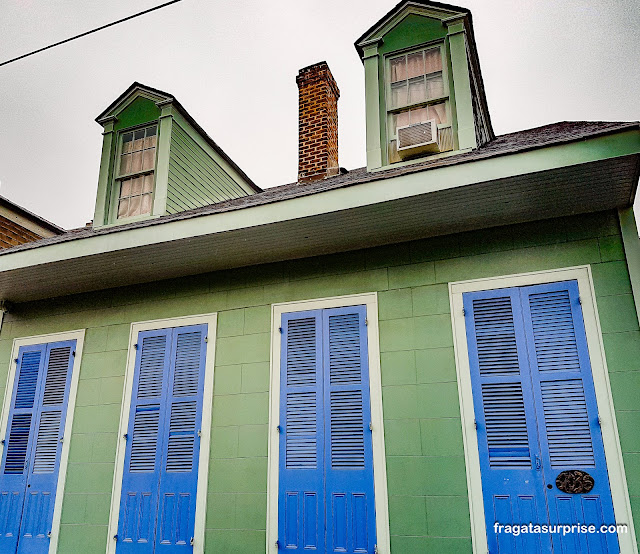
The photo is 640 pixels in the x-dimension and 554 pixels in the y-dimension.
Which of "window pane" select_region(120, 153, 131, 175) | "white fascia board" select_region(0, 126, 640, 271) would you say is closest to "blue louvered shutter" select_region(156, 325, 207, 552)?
"white fascia board" select_region(0, 126, 640, 271)

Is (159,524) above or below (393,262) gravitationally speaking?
below

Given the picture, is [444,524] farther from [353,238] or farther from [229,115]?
[229,115]

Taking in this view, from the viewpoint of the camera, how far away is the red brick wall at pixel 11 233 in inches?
337

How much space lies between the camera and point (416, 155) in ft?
17.7

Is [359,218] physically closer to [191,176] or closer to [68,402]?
[191,176]

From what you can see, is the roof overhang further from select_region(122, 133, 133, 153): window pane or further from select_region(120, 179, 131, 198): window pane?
select_region(122, 133, 133, 153): window pane

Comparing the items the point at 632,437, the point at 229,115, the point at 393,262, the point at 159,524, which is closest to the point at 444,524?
the point at 632,437

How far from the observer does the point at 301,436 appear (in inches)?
195

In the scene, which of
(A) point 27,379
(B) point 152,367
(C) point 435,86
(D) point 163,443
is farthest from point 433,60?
A: (A) point 27,379

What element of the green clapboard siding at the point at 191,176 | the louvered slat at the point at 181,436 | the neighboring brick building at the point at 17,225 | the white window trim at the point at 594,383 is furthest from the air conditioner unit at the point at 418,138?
the neighboring brick building at the point at 17,225

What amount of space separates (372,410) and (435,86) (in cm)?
323

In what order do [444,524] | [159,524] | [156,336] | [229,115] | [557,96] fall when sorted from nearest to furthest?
[444,524], [159,524], [156,336], [557,96], [229,115]

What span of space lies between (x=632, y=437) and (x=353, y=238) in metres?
2.73

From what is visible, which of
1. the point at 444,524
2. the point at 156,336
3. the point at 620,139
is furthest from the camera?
the point at 156,336
